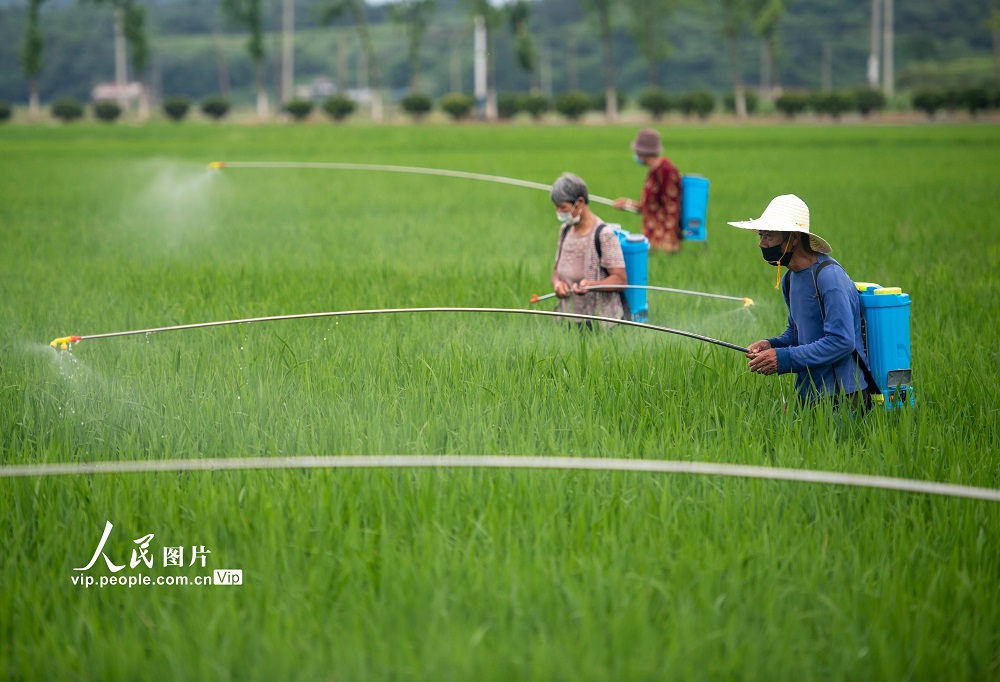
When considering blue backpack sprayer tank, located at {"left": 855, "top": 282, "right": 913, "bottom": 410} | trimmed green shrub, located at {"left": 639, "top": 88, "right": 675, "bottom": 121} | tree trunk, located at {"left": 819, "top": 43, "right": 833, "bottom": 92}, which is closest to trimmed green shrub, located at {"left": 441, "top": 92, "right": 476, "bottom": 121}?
trimmed green shrub, located at {"left": 639, "top": 88, "right": 675, "bottom": 121}

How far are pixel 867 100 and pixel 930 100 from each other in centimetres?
283

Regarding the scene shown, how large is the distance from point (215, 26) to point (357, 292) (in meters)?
146

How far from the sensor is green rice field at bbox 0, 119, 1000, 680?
8.36 feet

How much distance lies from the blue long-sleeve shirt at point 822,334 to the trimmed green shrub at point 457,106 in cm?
4568

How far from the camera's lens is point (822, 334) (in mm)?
3934

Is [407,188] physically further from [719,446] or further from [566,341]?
[719,446]

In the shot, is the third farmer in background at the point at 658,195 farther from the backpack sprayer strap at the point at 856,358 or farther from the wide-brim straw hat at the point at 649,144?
the backpack sprayer strap at the point at 856,358

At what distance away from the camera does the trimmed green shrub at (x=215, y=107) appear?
160ft

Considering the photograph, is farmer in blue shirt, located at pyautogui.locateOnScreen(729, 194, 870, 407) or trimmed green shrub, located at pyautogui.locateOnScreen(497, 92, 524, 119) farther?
trimmed green shrub, located at pyautogui.locateOnScreen(497, 92, 524, 119)

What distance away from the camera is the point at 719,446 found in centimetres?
381

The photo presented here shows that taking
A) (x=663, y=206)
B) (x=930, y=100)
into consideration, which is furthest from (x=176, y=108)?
(x=663, y=206)

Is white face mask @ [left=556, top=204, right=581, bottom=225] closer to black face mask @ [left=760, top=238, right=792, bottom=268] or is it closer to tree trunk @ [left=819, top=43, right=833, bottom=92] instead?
black face mask @ [left=760, top=238, right=792, bottom=268]

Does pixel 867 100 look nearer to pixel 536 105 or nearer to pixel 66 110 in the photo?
pixel 536 105

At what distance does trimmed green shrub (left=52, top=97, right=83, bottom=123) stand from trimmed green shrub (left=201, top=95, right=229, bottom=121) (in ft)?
17.7
